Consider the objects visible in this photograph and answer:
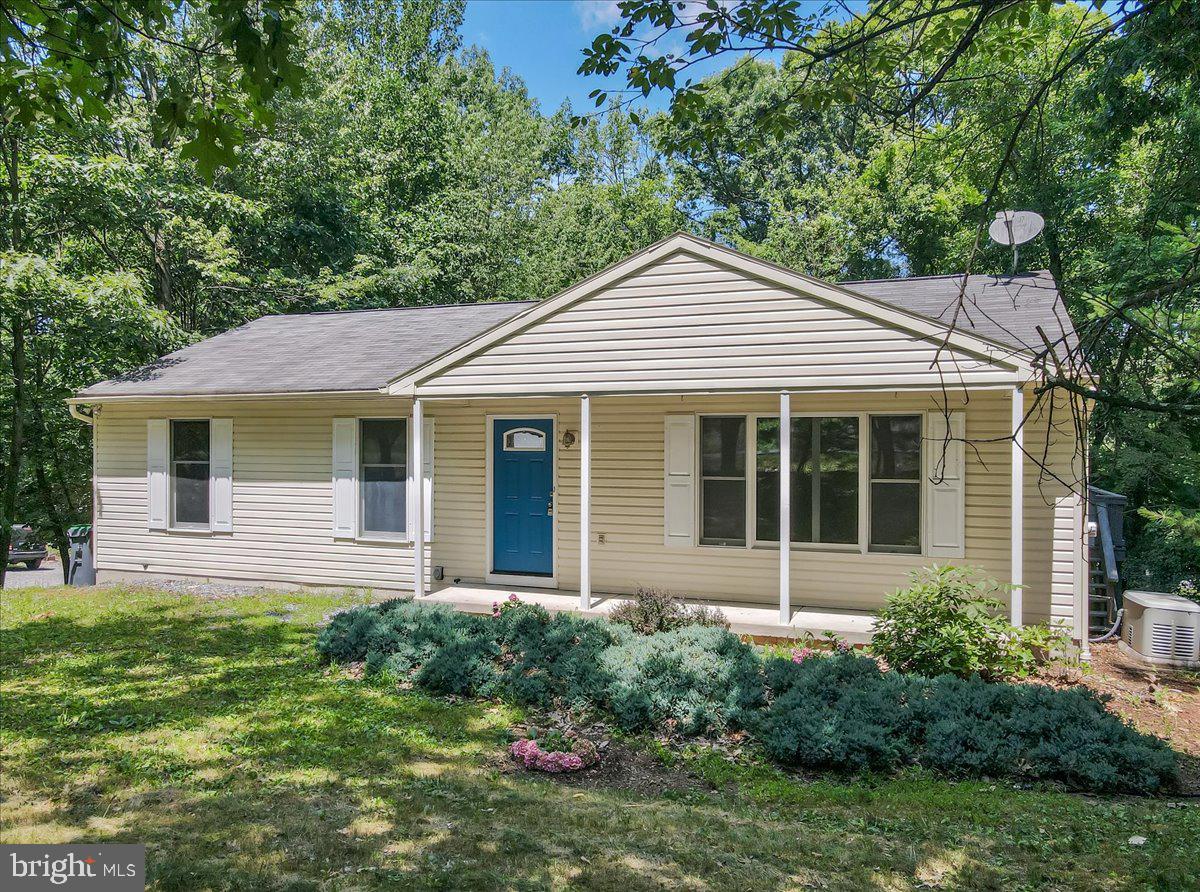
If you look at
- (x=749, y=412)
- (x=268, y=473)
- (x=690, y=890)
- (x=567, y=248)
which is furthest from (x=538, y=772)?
(x=567, y=248)

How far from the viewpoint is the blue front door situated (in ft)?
32.5

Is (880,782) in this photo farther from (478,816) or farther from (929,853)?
(478,816)

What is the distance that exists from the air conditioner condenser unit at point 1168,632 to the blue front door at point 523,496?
666 centimetres

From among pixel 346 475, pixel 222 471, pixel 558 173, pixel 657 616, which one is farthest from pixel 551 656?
pixel 558 173

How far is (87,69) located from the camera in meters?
3.51

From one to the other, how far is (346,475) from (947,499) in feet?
25.0

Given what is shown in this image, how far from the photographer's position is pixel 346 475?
10.3m

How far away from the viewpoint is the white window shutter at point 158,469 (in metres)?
11.2

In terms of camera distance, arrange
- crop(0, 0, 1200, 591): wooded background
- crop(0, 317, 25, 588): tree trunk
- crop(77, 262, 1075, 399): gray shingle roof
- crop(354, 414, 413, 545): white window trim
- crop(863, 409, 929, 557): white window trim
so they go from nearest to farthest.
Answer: crop(0, 0, 1200, 591): wooded background
crop(863, 409, 929, 557): white window trim
crop(77, 262, 1075, 399): gray shingle roof
crop(354, 414, 413, 545): white window trim
crop(0, 317, 25, 588): tree trunk

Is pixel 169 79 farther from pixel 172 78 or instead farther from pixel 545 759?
pixel 545 759

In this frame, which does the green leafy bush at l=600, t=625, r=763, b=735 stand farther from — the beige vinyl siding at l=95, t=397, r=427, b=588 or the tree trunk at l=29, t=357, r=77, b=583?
the tree trunk at l=29, t=357, r=77, b=583

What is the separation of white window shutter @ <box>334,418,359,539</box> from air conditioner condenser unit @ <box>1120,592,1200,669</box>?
9.42m

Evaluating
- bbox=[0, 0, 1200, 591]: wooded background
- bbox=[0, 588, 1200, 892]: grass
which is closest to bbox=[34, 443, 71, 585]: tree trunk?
bbox=[0, 0, 1200, 591]: wooded background

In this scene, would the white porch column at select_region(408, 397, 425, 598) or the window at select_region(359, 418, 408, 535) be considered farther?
the window at select_region(359, 418, 408, 535)
